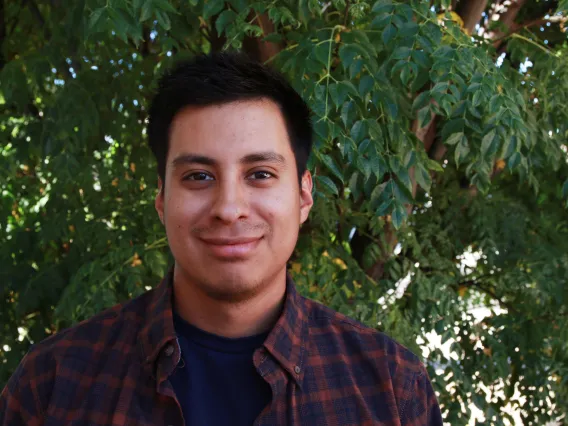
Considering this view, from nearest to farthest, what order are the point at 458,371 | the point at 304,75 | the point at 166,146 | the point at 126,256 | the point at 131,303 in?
the point at 166,146
the point at 131,303
the point at 304,75
the point at 126,256
the point at 458,371

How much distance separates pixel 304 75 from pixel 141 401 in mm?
1193

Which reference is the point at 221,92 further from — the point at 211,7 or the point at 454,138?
the point at 454,138

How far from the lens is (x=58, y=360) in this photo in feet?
5.41

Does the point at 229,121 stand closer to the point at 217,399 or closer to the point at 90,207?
the point at 217,399

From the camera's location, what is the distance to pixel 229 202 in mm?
1532

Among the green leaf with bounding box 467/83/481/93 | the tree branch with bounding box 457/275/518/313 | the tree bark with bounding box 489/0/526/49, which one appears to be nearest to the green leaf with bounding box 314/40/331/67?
the green leaf with bounding box 467/83/481/93

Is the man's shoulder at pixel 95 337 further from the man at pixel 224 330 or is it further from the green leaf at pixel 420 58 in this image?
the green leaf at pixel 420 58

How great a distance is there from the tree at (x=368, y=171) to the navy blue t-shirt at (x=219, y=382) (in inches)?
30.5

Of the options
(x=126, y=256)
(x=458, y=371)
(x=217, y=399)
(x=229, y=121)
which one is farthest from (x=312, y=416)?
(x=458, y=371)

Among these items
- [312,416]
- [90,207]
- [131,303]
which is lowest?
[312,416]

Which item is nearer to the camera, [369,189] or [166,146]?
[166,146]

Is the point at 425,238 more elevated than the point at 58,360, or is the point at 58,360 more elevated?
the point at 425,238

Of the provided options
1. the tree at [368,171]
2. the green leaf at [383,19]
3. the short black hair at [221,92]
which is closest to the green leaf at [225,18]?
the tree at [368,171]

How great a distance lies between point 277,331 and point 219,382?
0.16 m
